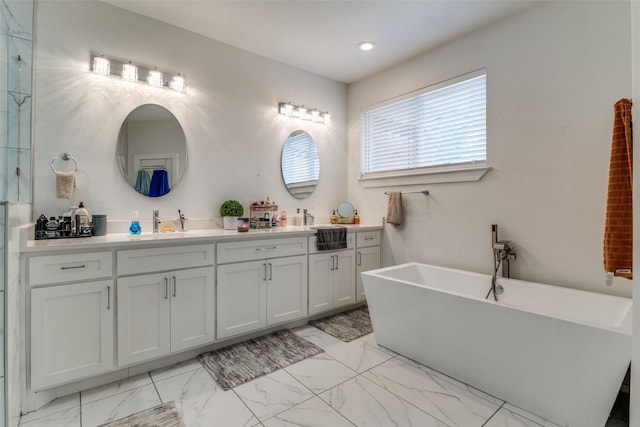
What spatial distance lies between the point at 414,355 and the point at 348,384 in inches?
23.3

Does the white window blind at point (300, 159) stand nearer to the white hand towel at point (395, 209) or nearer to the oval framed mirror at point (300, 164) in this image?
the oval framed mirror at point (300, 164)

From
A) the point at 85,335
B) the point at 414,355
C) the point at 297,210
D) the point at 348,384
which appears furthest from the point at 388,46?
the point at 85,335

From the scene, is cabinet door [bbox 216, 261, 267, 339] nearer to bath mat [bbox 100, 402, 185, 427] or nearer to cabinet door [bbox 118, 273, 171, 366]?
cabinet door [bbox 118, 273, 171, 366]

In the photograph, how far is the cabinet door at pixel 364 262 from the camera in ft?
10.8

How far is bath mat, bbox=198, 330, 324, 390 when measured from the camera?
2.03m

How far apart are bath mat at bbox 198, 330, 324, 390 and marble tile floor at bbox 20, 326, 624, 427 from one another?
7 centimetres

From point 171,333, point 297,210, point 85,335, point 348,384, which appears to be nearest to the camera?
point 85,335

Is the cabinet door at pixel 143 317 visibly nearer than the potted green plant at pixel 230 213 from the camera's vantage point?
Yes

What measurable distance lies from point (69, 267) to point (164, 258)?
50 cm

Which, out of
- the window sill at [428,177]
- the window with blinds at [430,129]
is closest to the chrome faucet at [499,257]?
the window sill at [428,177]

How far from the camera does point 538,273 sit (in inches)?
91.9

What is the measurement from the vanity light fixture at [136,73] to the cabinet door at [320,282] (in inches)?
77.9

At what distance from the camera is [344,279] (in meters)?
3.16

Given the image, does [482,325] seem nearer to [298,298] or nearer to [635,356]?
[635,356]
